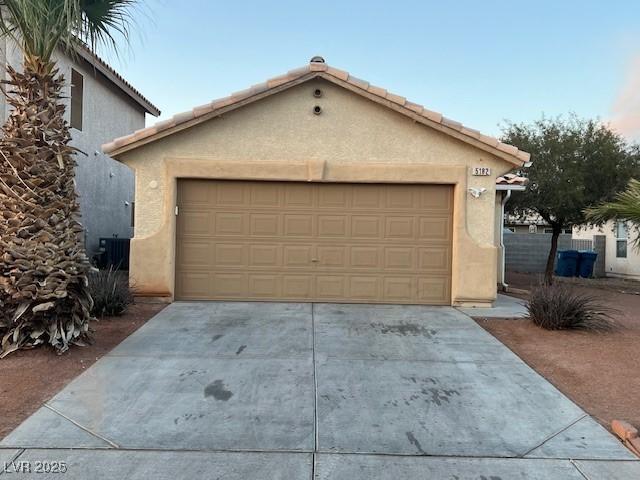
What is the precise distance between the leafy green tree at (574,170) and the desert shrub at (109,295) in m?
11.7

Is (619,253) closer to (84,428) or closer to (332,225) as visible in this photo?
(332,225)

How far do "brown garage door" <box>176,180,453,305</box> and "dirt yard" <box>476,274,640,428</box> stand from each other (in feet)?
6.60

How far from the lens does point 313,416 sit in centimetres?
514

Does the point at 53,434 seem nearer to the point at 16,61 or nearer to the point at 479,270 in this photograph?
the point at 479,270

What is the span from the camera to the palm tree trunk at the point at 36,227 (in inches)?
260

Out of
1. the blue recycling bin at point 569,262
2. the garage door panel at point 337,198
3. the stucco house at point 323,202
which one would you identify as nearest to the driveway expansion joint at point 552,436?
the stucco house at point 323,202

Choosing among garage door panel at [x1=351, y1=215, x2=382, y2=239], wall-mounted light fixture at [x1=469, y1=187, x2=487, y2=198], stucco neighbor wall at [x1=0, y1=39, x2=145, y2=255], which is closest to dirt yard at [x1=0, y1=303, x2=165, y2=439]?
garage door panel at [x1=351, y1=215, x2=382, y2=239]

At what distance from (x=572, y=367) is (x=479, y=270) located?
12.4 ft

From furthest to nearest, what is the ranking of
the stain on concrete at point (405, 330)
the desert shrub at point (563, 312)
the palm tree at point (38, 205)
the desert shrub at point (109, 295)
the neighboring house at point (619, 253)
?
the neighboring house at point (619, 253) < the desert shrub at point (109, 295) < the desert shrub at point (563, 312) < the stain on concrete at point (405, 330) < the palm tree at point (38, 205)

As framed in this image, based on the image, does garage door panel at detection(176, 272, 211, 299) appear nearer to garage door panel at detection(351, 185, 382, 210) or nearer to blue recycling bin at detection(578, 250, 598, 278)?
garage door panel at detection(351, 185, 382, 210)

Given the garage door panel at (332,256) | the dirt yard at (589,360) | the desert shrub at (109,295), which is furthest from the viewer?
the garage door panel at (332,256)

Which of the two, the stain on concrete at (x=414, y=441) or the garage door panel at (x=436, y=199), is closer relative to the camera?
the stain on concrete at (x=414, y=441)

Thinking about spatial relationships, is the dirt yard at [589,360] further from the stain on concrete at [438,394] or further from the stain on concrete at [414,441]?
the stain on concrete at [414,441]

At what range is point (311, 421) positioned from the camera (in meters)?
5.03
